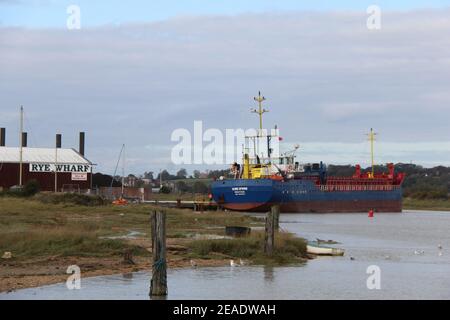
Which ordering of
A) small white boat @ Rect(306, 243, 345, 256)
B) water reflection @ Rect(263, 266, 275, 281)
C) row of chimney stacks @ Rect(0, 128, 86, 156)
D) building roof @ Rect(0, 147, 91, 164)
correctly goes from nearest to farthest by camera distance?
water reflection @ Rect(263, 266, 275, 281), small white boat @ Rect(306, 243, 345, 256), building roof @ Rect(0, 147, 91, 164), row of chimney stacks @ Rect(0, 128, 86, 156)

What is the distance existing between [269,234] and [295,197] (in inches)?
2182

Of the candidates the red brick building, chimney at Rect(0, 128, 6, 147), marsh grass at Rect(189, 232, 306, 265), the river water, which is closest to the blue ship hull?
the red brick building

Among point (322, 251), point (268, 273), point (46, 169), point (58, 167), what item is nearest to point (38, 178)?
point (46, 169)

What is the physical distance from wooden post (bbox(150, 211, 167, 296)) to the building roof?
66045 mm

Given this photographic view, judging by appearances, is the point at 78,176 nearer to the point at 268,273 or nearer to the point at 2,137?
the point at 2,137

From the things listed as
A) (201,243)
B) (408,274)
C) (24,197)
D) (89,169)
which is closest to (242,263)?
(201,243)

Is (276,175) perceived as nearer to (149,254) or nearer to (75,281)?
(149,254)

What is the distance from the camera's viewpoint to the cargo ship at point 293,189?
78625 millimetres

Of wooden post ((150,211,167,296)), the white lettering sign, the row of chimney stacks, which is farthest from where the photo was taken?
the row of chimney stacks

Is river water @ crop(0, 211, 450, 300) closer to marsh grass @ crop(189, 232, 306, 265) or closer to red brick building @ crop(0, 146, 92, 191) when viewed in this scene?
marsh grass @ crop(189, 232, 306, 265)

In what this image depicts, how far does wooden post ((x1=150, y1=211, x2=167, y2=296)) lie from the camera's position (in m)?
18.7

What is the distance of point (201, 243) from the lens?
28859 mm

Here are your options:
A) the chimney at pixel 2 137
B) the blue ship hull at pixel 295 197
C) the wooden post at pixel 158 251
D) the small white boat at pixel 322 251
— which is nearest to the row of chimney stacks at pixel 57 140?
the chimney at pixel 2 137
